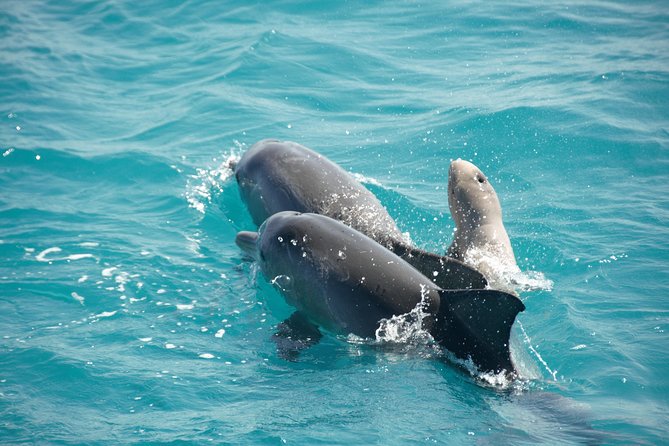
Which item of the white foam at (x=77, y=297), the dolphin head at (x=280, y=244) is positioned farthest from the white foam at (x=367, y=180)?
the white foam at (x=77, y=297)

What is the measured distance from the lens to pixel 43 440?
26.7 ft

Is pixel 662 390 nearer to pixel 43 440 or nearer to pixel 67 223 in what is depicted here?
pixel 43 440

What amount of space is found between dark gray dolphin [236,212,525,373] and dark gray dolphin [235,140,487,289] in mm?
896

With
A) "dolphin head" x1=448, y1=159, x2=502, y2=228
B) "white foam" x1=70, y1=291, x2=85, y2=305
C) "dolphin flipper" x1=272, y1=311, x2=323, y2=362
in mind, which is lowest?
"white foam" x1=70, y1=291, x2=85, y2=305

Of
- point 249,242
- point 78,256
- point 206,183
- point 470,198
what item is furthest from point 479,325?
point 206,183

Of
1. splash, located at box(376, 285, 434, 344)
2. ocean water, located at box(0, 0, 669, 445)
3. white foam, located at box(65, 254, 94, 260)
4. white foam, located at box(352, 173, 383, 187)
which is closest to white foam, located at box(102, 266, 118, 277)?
ocean water, located at box(0, 0, 669, 445)

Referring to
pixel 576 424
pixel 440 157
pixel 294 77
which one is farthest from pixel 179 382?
pixel 294 77

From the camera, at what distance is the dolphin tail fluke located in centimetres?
880

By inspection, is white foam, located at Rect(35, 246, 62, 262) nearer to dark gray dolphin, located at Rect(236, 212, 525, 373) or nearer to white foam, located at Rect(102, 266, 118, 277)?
white foam, located at Rect(102, 266, 118, 277)

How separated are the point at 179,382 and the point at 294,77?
11.8 metres

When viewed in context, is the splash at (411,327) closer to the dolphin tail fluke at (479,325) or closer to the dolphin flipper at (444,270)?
the dolphin tail fluke at (479,325)

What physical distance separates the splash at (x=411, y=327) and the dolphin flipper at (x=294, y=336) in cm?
106

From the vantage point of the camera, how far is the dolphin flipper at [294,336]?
9.92 metres

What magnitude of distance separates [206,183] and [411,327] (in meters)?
6.65
